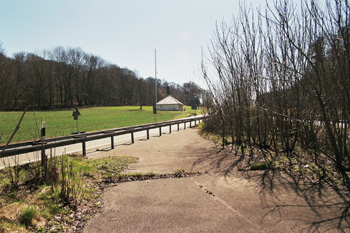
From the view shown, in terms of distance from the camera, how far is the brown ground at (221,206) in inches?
125

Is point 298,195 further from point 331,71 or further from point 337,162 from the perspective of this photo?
point 331,71

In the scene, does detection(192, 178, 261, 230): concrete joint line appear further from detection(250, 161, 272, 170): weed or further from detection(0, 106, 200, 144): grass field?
detection(0, 106, 200, 144): grass field

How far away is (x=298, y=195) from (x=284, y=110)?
421 centimetres

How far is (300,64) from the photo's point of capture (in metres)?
6.59

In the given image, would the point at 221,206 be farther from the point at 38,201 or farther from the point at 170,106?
the point at 170,106

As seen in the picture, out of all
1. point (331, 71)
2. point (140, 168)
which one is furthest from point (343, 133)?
point (140, 168)

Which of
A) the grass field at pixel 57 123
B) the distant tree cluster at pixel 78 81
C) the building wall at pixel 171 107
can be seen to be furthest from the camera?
the building wall at pixel 171 107

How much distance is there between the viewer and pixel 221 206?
3811mm

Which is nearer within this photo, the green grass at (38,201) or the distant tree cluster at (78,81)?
the green grass at (38,201)

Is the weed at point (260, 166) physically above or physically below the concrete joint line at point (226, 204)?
above

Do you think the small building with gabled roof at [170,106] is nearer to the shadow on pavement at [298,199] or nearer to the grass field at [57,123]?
the grass field at [57,123]

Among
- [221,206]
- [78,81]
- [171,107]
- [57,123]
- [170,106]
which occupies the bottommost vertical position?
[57,123]

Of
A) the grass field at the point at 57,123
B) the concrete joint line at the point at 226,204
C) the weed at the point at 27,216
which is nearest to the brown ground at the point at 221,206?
the concrete joint line at the point at 226,204

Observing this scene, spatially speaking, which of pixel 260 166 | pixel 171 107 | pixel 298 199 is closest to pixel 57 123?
pixel 260 166
